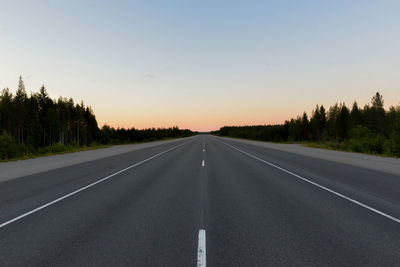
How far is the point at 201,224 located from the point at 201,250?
1087mm

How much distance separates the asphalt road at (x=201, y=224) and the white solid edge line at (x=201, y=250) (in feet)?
0.04

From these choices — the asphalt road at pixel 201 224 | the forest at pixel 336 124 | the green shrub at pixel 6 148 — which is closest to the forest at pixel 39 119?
the green shrub at pixel 6 148

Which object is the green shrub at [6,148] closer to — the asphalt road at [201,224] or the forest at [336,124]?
the asphalt road at [201,224]

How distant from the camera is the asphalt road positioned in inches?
128

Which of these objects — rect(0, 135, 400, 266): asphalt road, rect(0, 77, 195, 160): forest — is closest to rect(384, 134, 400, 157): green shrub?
rect(0, 135, 400, 266): asphalt road

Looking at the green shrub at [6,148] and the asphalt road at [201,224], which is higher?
the green shrub at [6,148]

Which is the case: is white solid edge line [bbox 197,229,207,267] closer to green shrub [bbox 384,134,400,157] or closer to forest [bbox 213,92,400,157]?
green shrub [bbox 384,134,400,157]

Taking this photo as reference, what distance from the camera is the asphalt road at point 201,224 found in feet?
10.7

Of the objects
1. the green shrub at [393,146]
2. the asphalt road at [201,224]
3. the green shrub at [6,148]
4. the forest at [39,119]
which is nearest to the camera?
the asphalt road at [201,224]

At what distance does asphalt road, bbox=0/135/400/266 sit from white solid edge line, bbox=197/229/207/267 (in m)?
0.01

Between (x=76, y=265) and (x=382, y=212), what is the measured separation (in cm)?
613

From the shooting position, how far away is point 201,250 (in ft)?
11.2

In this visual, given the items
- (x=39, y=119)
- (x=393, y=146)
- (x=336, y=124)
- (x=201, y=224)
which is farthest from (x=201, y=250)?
(x=336, y=124)

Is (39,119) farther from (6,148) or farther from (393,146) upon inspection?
(393,146)
